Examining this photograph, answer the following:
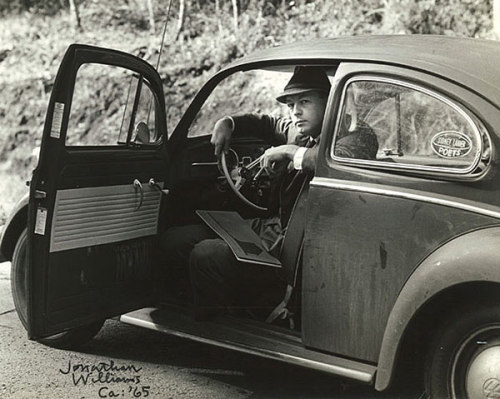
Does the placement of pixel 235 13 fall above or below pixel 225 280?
above

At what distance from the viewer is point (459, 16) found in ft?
28.6

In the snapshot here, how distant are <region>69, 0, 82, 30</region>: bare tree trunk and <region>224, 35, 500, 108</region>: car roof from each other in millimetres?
7638

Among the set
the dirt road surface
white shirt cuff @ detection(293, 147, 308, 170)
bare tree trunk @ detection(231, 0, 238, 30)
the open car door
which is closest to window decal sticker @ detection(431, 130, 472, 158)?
white shirt cuff @ detection(293, 147, 308, 170)

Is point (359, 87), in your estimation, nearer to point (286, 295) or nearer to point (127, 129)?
point (286, 295)

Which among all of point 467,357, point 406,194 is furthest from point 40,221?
point 467,357

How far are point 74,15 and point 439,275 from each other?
9140mm

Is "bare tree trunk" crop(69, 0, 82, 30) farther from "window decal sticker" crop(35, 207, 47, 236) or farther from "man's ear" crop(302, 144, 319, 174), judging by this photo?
"man's ear" crop(302, 144, 319, 174)

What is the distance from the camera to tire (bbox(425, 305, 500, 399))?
10.4ft

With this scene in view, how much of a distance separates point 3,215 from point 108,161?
5.02 meters

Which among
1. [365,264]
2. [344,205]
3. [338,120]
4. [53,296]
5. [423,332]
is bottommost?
[53,296]

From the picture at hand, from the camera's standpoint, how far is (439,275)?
3219 millimetres

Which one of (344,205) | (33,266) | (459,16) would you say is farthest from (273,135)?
(459,16)

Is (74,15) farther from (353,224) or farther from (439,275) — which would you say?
(439,275)
